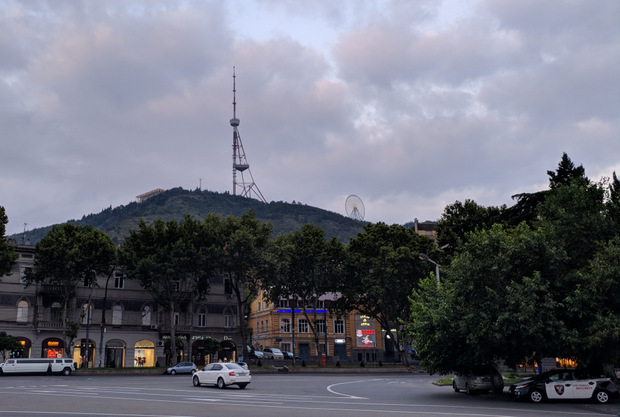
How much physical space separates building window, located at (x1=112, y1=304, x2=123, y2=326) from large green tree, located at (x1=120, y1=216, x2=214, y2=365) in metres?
7.06

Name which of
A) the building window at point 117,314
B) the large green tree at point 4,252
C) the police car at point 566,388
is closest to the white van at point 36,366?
the large green tree at point 4,252

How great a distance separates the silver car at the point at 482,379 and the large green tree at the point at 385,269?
32219 mm

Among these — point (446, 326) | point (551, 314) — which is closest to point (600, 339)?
point (551, 314)

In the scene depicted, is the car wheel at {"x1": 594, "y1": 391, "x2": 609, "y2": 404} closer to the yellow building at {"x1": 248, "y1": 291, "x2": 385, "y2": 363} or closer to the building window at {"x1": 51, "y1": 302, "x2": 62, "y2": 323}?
the building window at {"x1": 51, "y1": 302, "x2": 62, "y2": 323}

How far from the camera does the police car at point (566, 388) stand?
23578 mm

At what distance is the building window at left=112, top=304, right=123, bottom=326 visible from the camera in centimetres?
6681

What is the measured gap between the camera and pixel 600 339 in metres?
23.1

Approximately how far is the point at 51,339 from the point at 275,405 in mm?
50063

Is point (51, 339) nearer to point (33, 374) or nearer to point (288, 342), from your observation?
point (33, 374)

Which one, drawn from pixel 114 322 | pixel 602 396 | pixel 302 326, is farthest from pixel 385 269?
pixel 602 396

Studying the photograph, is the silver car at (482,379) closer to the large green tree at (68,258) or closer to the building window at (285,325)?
the large green tree at (68,258)

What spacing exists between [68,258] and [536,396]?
47.5 meters

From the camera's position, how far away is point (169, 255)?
59.3 meters

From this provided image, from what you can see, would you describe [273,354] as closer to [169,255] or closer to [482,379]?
[169,255]
